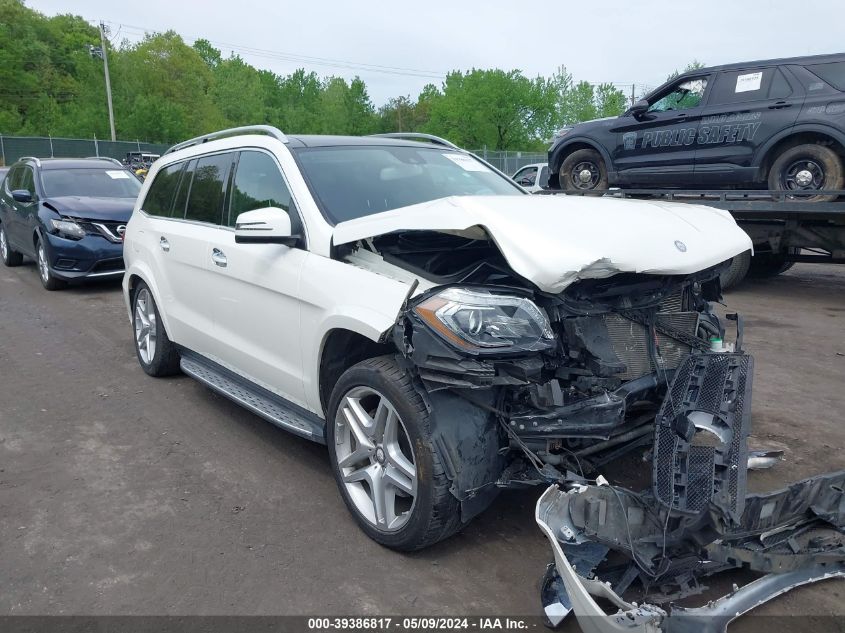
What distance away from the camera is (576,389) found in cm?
285

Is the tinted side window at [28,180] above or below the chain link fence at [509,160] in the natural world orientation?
above

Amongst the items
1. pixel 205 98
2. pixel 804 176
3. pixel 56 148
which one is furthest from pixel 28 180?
pixel 205 98

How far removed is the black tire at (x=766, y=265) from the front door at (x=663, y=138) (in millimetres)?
1899

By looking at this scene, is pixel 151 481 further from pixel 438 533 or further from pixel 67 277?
pixel 67 277

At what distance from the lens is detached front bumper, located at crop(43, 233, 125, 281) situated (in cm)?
940

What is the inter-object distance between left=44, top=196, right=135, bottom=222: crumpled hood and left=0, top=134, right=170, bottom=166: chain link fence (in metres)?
27.8

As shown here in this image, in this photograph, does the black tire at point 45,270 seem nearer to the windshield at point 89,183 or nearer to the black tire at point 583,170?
the windshield at point 89,183

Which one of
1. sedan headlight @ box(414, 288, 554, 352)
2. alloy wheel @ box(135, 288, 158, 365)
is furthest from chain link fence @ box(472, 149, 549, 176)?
sedan headlight @ box(414, 288, 554, 352)

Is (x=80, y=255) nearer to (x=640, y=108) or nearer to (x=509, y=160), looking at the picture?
(x=640, y=108)

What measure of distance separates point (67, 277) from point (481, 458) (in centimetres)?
848

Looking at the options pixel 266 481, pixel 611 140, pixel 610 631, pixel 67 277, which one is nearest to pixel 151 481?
pixel 266 481

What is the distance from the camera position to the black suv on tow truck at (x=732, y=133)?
7.68 metres

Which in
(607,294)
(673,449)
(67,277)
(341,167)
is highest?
(341,167)

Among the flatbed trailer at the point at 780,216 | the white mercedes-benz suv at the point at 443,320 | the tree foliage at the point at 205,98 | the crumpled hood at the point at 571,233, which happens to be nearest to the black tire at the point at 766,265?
the flatbed trailer at the point at 780,216
